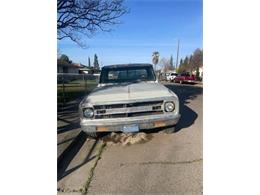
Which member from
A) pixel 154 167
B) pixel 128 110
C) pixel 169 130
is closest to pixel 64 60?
pixel 128 110

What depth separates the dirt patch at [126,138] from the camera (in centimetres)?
519

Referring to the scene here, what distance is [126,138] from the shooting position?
527 centimetres

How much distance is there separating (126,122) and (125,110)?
17 centimetres

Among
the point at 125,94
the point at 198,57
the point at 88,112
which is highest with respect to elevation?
the point at 198,57

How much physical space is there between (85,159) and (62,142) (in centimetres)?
68

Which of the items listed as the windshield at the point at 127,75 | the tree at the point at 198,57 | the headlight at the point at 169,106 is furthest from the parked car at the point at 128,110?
the tree at the point at 198,57

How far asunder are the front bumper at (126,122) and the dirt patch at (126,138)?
24 cm

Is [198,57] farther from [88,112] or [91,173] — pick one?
[88,112]

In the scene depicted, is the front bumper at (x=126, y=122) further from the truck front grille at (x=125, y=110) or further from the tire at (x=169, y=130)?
the tire at (x=169, y=130)

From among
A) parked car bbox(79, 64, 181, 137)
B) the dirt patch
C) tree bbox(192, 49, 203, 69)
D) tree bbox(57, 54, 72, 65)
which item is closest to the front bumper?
parked car bbox(79, 64, 181, 137)

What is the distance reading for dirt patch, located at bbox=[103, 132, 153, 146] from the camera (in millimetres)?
5193

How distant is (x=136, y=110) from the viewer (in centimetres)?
504
